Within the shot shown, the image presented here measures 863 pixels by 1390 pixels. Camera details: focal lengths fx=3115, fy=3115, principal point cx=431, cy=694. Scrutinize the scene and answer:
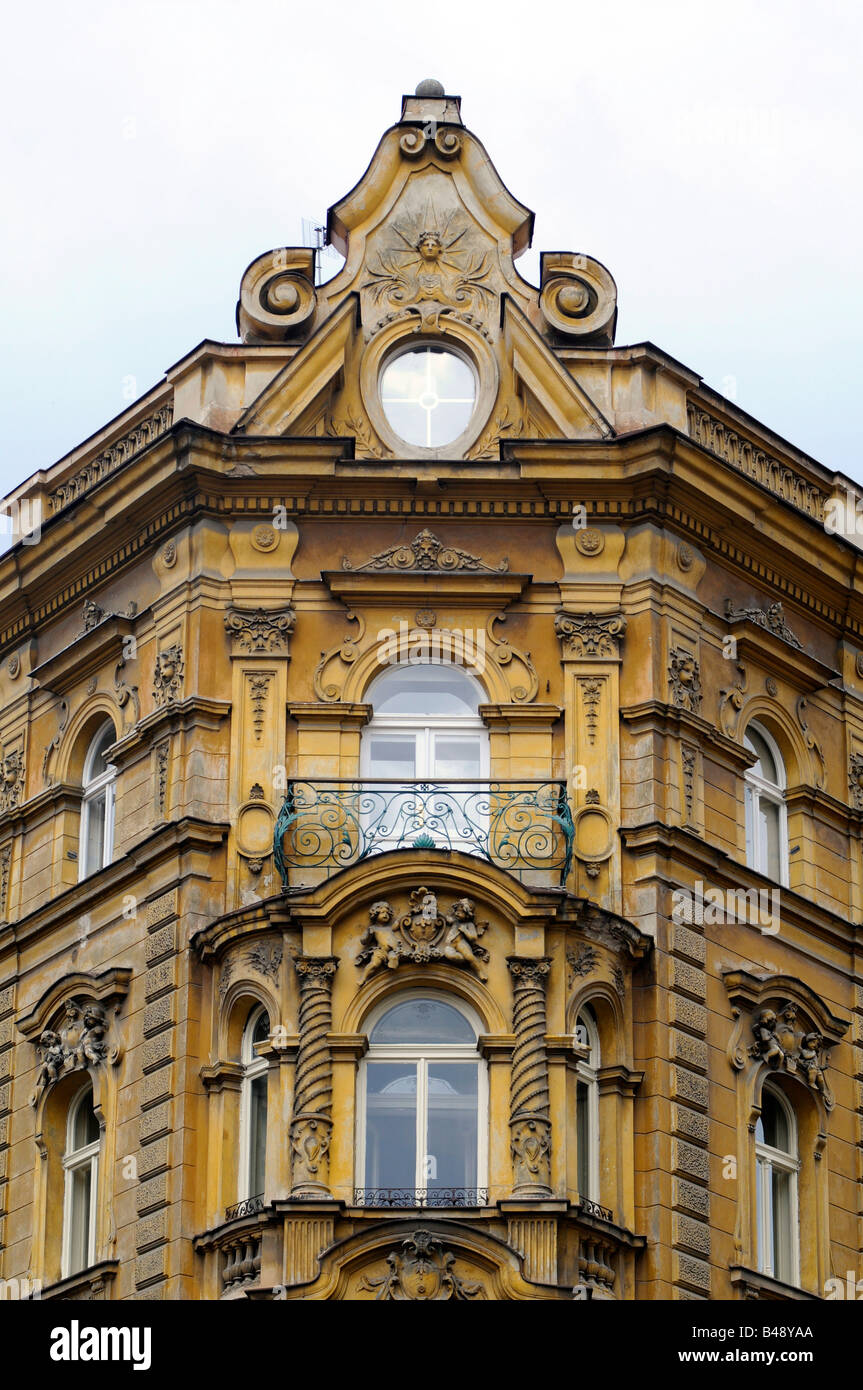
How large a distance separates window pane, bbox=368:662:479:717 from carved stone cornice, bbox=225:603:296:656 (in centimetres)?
107

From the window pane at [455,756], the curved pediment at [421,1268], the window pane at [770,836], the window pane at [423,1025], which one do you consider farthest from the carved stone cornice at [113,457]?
the curved pediment at [421,1268]

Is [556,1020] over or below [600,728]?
below

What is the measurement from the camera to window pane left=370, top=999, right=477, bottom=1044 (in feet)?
97.1

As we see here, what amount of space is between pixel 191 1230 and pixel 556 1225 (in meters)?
3.51

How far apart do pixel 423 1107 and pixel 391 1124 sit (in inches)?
13.4

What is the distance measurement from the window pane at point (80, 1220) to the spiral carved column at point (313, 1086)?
332 centimetres

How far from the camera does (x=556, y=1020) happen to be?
29.4m

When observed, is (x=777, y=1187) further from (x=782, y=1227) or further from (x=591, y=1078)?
(x=591, y=1078)

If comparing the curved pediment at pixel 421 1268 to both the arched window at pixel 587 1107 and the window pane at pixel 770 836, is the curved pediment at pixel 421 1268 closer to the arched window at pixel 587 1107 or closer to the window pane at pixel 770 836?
the arched window at pixel 587 1107

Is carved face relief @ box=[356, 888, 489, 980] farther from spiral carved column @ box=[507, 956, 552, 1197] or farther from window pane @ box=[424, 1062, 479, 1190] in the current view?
window pane @ box=[424, 1062, 479, 1190]

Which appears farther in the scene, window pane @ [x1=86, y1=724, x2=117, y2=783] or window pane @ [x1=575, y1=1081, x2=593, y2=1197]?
window pane @ [x1=86, y1=724, x2=117, y2=783]

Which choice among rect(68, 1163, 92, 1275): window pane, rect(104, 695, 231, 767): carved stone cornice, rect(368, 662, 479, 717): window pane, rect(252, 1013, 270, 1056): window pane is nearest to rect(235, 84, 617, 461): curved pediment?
rect(368, 662, 479, 717): window pane
